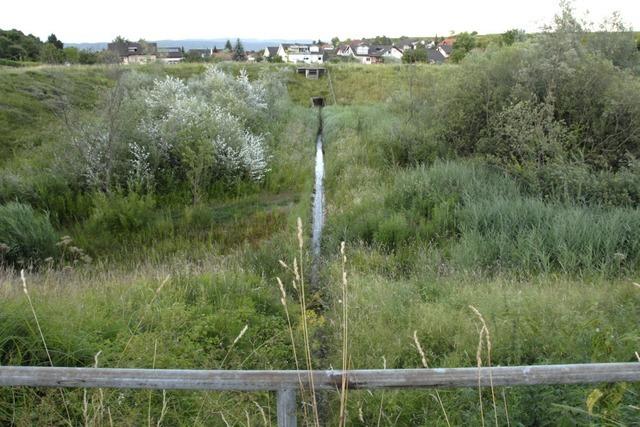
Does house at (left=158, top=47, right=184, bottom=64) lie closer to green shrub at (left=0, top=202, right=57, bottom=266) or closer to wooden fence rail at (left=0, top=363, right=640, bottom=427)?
green shrub at (left=0, top=202, right=57, bottom=266)

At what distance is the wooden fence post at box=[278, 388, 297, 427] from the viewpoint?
7.42 ft

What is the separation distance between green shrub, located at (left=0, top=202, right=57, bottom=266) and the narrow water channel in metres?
5.35

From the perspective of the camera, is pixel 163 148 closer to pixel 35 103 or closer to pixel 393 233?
pixel 393 233

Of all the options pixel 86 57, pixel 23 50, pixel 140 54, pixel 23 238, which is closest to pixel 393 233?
pixel 23 238

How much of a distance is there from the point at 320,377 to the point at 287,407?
8.3 inches

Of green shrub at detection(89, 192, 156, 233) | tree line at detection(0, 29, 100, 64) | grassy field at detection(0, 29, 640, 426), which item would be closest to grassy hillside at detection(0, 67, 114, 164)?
grassy field at detection(0, 29, 640, 426)

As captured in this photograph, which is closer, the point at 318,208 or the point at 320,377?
the point at 320,377

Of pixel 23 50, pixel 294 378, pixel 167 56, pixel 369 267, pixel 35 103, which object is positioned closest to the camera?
pixel 294 378

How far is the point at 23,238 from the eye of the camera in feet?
33.2

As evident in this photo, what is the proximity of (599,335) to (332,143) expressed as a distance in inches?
621

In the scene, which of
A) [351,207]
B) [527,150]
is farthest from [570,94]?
[351,207]

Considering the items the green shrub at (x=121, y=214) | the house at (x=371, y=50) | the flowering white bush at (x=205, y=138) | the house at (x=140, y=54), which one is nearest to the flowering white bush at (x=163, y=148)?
the flowering white bush at (x=205, y=138)

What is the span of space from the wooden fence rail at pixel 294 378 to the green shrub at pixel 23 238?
8.43 m

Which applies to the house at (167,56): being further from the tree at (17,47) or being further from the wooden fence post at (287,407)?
the wooden fence post at (287,407)
